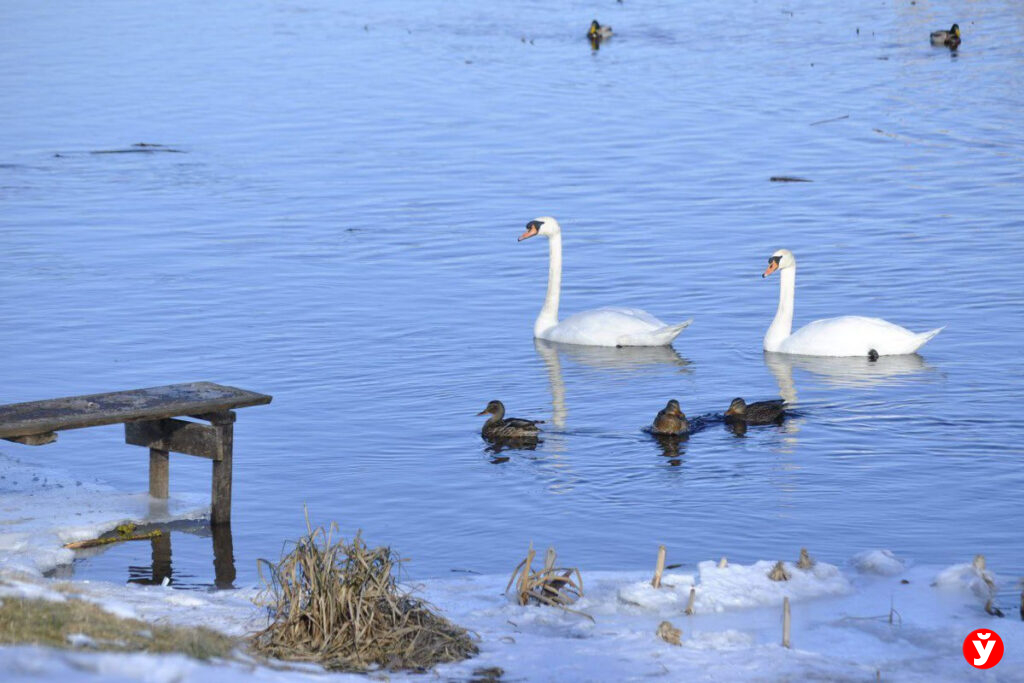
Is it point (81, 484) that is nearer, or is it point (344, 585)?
point (344, 585)

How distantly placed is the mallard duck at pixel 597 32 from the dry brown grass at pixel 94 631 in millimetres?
39507

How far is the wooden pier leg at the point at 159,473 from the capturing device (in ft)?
39.4

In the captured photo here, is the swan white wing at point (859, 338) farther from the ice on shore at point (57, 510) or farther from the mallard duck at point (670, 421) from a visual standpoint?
the ice on shore at point (57, 510)

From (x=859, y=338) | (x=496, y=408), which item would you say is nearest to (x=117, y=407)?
(x=496, y=408)

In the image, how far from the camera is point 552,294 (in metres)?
19.2

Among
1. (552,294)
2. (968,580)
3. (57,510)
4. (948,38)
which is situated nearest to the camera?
(968,580)

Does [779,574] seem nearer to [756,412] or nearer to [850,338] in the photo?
[756,412]

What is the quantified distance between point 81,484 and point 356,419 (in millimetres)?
2937

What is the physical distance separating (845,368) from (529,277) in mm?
5951

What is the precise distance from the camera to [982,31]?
1871 inches

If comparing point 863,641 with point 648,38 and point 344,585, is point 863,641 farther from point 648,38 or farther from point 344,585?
point 648,38

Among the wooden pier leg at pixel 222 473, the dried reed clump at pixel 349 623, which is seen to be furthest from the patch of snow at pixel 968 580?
the wooden pier leg at pixel 222 473

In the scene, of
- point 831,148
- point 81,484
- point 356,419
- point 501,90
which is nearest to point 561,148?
point 831,148

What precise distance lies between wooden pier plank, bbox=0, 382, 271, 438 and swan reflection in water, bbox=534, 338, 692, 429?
550cm
